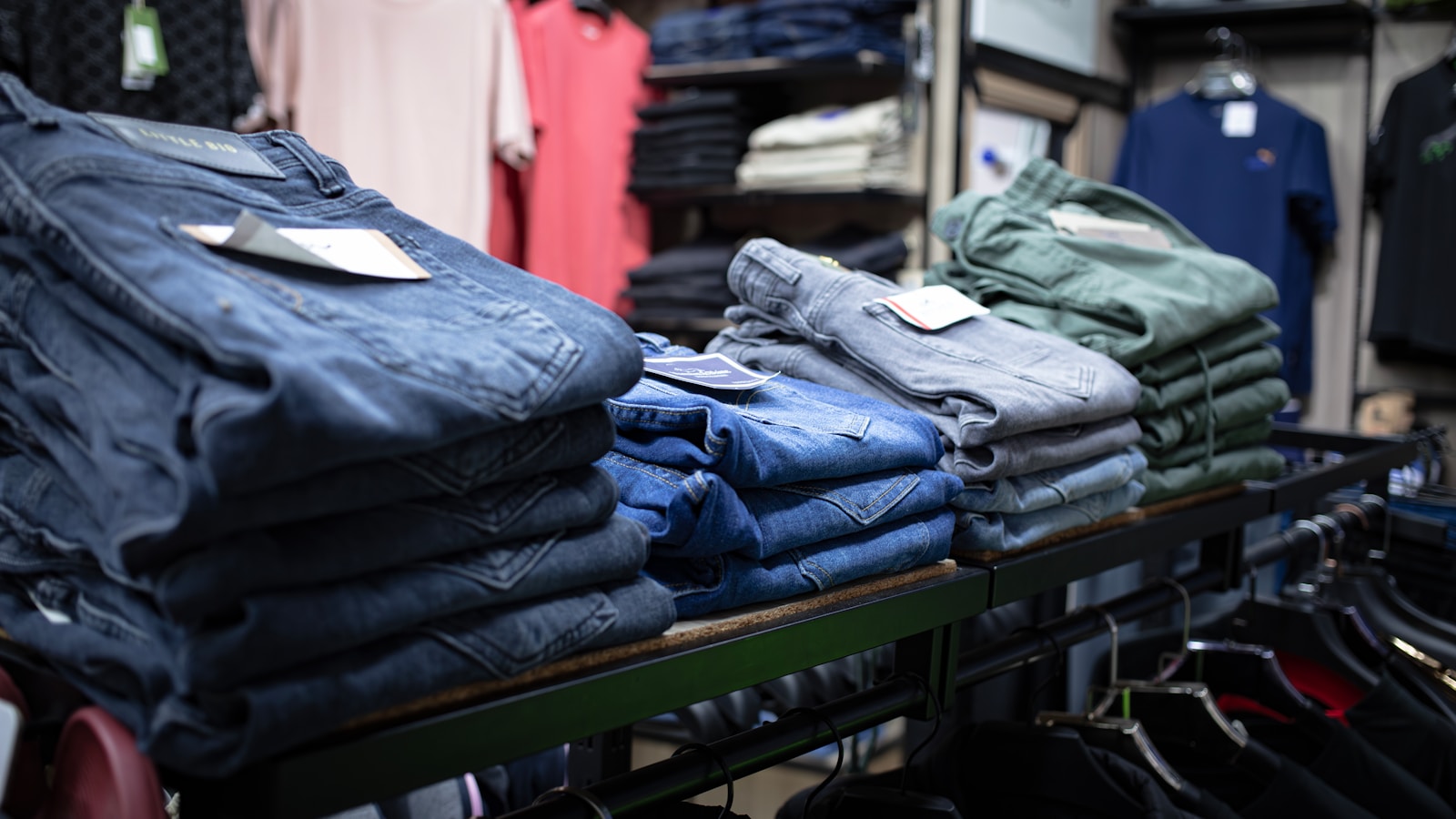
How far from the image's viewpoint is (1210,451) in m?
1.25

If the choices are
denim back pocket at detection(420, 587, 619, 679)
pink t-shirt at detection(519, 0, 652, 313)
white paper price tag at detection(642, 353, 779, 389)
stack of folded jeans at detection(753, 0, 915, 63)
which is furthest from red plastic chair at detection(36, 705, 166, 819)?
pink t-shirt at detection(519, 0, 652, 313)

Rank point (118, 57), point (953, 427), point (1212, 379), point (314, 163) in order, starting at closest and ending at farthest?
point (314, 163)
point (953, 427)
point (1212, 379)
point (118, 57)

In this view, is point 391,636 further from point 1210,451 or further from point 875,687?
point 1210,451

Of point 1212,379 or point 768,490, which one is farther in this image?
point 1212,379

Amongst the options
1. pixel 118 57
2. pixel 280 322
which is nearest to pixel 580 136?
pixel 118 57

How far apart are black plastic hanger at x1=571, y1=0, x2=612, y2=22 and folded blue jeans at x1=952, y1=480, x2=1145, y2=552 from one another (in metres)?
2.50

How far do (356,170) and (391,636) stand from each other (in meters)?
2.72

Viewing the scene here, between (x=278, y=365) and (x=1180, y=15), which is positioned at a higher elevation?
(x=1180, y=15)

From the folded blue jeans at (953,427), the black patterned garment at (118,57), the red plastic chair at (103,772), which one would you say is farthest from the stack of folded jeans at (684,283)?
the red plastic chair at (103,772)

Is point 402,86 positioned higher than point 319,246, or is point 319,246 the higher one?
point 402,86

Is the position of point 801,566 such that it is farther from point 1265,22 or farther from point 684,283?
point 1265,22

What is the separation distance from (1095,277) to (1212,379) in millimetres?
189

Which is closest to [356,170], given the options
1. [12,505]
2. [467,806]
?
[467,806]

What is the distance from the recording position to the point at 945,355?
1011 millimetres
